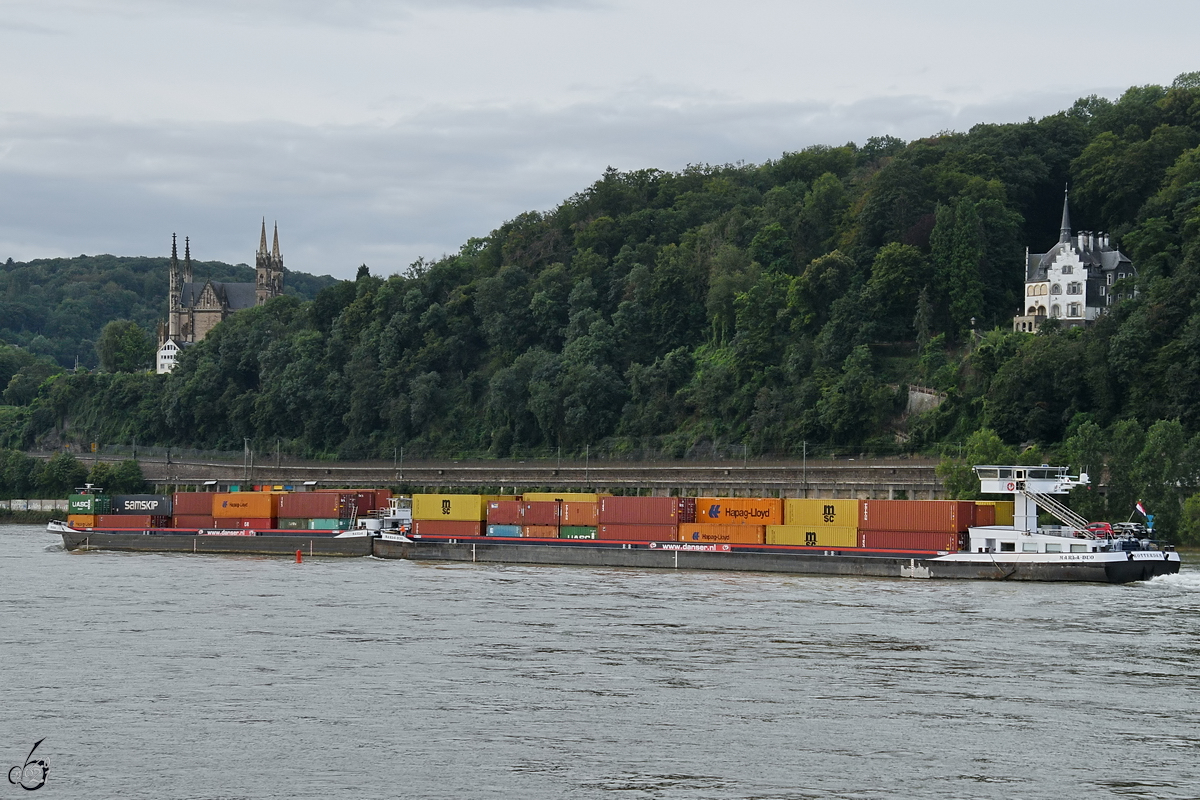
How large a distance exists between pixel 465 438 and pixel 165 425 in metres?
55.2

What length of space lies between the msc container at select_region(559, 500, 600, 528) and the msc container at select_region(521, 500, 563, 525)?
1.69 ft

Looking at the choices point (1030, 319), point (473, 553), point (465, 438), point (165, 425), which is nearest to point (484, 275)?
point (465, 438)

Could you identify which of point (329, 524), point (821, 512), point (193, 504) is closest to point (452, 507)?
point (329, 524)

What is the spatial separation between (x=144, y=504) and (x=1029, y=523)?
69613mm

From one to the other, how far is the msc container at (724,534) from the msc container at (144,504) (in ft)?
152

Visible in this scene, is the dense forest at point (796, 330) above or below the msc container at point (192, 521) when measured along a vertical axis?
above

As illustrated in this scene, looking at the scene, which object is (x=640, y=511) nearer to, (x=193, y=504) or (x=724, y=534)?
(x=724, y=534)

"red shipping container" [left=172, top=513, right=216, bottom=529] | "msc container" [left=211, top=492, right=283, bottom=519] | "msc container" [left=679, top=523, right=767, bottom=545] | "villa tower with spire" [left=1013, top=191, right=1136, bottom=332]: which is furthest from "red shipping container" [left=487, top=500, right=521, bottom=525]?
"villa tower with spire" [left=1013, top=191, right=1136, bottom=332]

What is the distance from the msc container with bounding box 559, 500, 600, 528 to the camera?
300 ft

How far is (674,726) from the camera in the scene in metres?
38.1

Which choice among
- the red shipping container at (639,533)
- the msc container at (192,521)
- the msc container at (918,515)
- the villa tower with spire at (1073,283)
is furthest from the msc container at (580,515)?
the villa tower with spire at (1073,283)

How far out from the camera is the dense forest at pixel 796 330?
114m

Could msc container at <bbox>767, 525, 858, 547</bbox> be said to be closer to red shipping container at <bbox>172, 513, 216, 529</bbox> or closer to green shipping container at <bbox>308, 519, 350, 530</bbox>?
green shipping container at <bbox>308, 519, 350, 530</bbox>

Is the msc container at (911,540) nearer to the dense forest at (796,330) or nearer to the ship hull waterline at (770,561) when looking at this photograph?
the ship hull waterline at (770,561)
